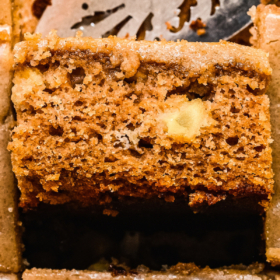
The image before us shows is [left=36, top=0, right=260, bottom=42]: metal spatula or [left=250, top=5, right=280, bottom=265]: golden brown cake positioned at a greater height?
[left=36, top=0, right=260, bottom=42]: metal spatula

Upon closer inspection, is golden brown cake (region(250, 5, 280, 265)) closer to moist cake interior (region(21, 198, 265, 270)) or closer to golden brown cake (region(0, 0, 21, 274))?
moist cake interior (region(21, 198, 265, 270))

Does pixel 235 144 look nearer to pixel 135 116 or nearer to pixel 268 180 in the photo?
pixel 268 180

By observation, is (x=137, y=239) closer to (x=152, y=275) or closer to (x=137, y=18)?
(x=152, y=275)

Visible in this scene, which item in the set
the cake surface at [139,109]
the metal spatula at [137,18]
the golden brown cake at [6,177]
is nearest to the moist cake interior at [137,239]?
the golden brown cake at [6,177]

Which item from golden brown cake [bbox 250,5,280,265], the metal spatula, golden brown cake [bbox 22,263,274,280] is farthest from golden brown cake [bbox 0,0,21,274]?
golden brown cake [bbox 250,5,280,265]

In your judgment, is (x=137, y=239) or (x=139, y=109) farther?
(x=137, y=239)

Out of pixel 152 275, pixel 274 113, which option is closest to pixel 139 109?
pixel 274 113
